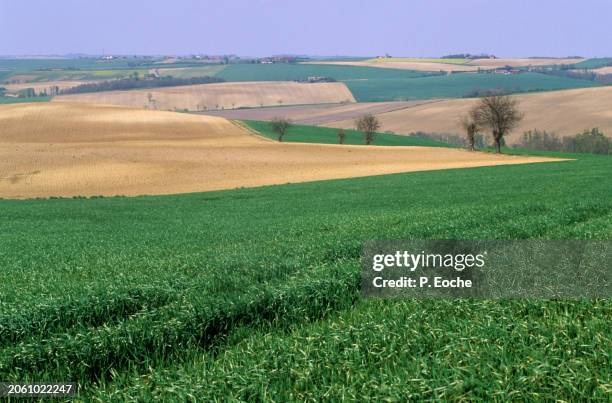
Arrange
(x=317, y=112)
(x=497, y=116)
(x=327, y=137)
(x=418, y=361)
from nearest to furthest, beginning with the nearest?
1. (x=418, y=361)
2. (x=497, y=116)
3. (x=327, y=137)
4. (x=317, y=112)

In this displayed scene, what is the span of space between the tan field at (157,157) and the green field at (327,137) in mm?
6458

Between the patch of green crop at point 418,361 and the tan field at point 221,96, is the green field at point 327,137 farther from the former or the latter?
the patch of green crop at point 418,361

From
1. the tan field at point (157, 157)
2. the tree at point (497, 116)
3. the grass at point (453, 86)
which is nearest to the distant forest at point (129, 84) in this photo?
the grass at point (453, 86)

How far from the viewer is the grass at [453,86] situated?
168 meters

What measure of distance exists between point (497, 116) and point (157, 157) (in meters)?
40.4

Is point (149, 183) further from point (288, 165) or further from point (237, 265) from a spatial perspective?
point (237, 265)

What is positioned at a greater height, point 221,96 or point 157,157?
point 221,96

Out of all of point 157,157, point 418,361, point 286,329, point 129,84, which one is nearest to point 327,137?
point 157,157

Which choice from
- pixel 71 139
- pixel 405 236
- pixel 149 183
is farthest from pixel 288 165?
pixel 405 236

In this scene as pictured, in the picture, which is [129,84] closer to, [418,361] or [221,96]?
[221,96]

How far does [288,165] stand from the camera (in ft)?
209

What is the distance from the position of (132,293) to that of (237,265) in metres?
2.37

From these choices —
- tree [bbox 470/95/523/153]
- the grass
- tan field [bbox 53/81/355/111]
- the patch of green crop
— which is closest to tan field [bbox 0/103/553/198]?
tree [bbox 470/95/523/153]

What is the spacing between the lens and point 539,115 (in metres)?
114
